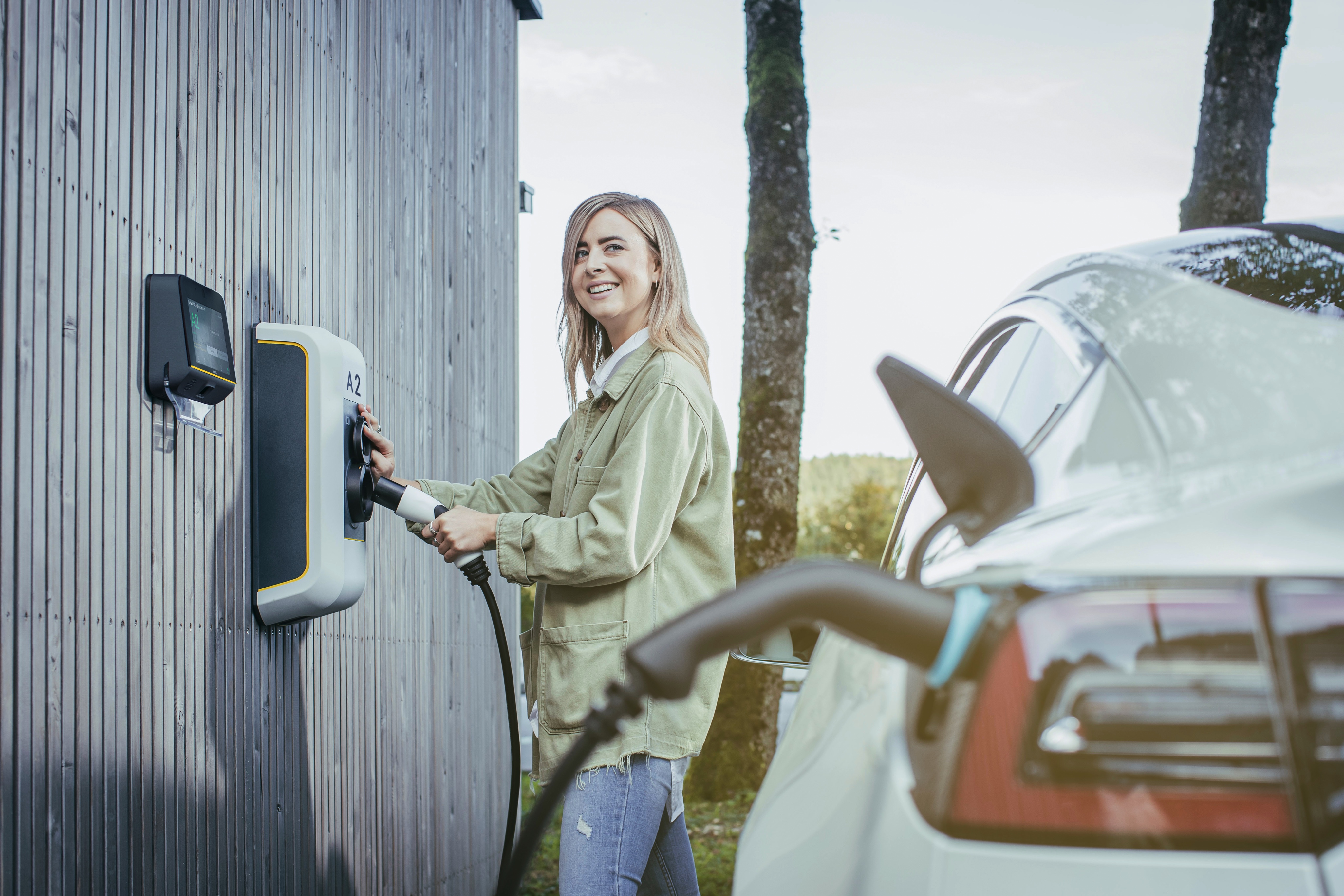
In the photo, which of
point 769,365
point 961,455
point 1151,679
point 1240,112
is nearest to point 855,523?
point 769,365

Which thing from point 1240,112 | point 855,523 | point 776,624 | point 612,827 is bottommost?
point 855,523

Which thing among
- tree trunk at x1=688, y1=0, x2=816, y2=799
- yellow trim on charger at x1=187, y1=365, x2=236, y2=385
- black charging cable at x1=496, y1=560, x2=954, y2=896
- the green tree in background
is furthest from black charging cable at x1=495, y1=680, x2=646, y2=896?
the green tree in background

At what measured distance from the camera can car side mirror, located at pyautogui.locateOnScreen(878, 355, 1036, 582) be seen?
113 cm

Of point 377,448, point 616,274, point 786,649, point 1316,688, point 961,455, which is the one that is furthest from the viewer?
point 377,448

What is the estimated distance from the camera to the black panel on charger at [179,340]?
2.01 m

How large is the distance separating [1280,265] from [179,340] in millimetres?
1854

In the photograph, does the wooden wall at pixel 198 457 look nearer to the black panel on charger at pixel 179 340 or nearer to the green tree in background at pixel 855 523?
the black panel on charger at pixel 179 340

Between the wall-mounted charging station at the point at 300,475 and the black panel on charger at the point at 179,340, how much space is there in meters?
0.29

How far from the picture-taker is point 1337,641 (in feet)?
2.52

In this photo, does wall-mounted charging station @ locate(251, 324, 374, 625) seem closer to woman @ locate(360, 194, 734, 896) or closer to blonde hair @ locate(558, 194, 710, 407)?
woman @ locate(360, 194, 734, 896)

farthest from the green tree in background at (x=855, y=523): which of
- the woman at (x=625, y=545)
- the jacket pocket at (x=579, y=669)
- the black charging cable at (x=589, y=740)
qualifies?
the black charging cable at (x=589, y=740)

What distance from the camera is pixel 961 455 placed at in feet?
3.90

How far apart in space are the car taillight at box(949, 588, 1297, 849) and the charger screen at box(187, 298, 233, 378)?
5.61 feet

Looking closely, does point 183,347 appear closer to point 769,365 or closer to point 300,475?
point 300,475
